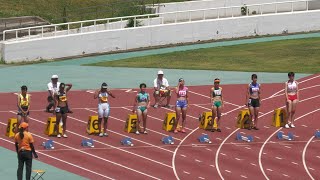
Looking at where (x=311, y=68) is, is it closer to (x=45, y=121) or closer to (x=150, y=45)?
(x=150, y=45)

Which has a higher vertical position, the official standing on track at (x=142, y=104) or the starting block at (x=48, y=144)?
the official standing on track at (x=142, y=104)

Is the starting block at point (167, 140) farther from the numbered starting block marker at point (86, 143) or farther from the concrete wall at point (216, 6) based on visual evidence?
the concrete wall at point (216, 6)

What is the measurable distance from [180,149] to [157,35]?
22.1 meters

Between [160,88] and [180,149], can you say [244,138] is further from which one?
[160,88]

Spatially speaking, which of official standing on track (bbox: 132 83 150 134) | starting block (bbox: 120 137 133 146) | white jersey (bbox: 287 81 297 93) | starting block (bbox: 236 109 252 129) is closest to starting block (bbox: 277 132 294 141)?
starting block (bbox: 236 109 252 129)

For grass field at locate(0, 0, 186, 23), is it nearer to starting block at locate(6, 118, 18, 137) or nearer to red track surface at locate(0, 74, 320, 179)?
red track surface at locate(0, 74, 320, 179)

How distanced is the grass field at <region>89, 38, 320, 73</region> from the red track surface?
324 inches

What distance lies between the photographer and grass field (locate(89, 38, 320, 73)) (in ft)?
155

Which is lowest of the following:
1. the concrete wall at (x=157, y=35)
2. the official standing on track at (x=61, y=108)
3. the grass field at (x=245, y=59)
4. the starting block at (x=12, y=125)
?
the starting block at (x=12, y=125)

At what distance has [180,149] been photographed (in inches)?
1272

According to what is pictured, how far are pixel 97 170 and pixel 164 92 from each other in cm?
769

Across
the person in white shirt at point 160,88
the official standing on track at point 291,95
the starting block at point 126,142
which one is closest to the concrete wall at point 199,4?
the person in white shirt at point 160,88

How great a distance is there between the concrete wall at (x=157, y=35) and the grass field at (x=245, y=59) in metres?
2.48

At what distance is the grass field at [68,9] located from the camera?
188 feet
